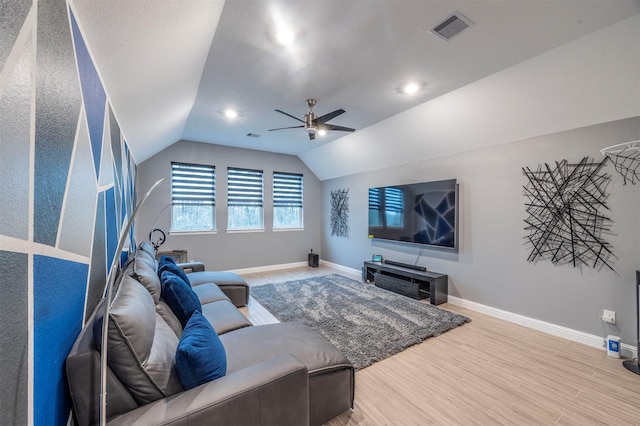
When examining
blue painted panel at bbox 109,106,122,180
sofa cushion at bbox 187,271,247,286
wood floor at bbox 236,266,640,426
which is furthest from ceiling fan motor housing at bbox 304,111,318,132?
wood floor at bbox 236,266,640,426

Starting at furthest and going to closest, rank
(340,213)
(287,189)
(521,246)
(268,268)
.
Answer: (287,189) → (340,213) → (268,268) → (521,246)

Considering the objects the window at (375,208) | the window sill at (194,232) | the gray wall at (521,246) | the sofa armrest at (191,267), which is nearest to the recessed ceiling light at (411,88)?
the gray wall at (521,246)

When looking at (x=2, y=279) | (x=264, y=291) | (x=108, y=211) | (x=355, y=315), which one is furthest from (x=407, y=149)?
(x=2, y=279)

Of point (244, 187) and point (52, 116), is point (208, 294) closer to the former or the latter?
point (52, 116)

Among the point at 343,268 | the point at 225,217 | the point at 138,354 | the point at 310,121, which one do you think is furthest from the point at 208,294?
the point at 343,268

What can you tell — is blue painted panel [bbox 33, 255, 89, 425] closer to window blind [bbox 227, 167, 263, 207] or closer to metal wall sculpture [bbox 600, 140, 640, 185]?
metal wall sculpture [bbox 600, 140, 640, 185]

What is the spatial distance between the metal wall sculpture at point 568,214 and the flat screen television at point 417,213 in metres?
0.94

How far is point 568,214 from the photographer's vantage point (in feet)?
9.65

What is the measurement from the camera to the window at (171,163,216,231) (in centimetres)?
523

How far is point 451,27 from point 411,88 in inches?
40.4

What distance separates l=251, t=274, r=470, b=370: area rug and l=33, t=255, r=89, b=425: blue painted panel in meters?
2.03

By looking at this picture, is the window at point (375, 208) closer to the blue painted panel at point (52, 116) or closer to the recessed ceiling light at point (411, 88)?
the recessed ceiling light at point (411, 88)

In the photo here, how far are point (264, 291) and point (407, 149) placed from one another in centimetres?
343

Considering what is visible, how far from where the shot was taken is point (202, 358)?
4.05ft
